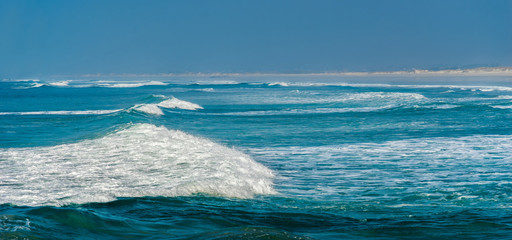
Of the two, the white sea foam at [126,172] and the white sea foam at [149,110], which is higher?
the white sea foam at [126,172]

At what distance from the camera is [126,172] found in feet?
40.4

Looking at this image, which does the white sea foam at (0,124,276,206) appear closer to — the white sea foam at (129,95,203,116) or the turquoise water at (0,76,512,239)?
the turquoise water at (0,76,512,239)

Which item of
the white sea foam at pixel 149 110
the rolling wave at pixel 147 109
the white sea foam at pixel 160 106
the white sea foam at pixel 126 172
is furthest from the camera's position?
the rolling wave at pixel 147 109

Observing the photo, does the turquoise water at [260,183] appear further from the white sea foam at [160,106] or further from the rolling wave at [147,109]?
the rolling wave at [147,109]

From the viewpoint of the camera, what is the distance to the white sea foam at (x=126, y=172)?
1023cm

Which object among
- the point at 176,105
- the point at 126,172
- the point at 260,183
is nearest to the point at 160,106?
the point at 176,105

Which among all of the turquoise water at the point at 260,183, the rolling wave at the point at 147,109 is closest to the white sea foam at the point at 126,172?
the turquoise water at the point at 260,183

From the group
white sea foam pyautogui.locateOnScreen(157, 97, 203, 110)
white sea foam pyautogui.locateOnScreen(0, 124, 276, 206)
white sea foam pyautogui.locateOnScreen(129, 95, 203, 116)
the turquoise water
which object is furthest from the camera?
white sea foam pyautogui.locateOnScreen(157, 97, 203, 110)

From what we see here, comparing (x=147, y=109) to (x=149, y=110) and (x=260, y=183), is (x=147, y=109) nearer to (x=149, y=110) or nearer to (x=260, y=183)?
(x=149, y=110)

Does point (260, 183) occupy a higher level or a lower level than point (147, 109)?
higher

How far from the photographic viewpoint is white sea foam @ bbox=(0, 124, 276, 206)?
33.6ft

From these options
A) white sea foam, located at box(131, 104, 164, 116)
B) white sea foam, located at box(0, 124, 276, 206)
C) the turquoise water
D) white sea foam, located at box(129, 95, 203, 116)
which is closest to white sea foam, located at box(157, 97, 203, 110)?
white sea foam, located at box(129, 95, 203, 116)

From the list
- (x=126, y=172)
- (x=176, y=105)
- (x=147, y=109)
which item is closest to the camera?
(x=126, y=172)

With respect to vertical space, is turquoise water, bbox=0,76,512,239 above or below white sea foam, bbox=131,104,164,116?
above
